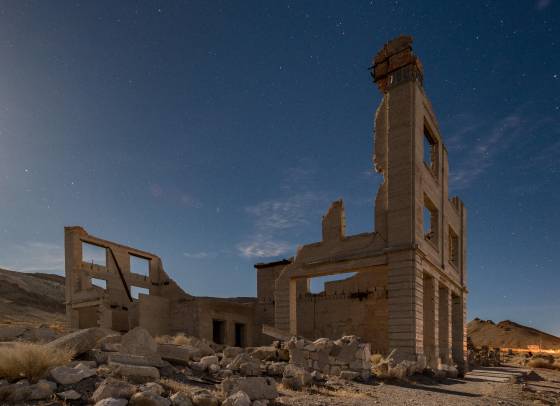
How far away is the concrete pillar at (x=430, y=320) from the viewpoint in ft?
55.4

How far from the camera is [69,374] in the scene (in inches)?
225

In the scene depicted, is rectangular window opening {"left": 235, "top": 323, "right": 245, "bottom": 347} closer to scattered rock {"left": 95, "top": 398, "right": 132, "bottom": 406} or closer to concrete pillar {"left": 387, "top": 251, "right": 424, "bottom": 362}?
concrete pillar {"left": 387, "top": 251, "right": 424, "bottom": 362}

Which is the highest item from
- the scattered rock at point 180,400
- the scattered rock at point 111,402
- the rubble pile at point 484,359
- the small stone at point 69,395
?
the scattered rock at point 111,402

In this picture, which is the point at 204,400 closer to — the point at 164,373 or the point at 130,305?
the point at 164,373

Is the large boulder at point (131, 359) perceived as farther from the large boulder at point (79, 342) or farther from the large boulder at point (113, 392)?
the large boulder at point (113, 392)

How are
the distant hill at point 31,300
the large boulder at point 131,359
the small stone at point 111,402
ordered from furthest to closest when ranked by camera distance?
1. the distant hill at point 31,300
2. the large boulder at point 131,359
3. the small stone at point 111,402

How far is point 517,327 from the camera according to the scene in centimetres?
6256

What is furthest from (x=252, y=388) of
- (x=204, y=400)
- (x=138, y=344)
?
(x=138, y=344)

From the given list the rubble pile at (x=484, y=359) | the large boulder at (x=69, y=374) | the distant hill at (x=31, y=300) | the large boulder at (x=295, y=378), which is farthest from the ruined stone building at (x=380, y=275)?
the distant hill at (x=31, y=300)

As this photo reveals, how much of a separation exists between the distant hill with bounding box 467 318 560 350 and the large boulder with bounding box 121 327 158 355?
6032cm

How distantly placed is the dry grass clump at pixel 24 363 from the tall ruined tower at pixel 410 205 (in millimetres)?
11668

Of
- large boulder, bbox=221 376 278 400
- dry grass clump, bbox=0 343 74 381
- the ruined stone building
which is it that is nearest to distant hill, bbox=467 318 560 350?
the ruined stone building

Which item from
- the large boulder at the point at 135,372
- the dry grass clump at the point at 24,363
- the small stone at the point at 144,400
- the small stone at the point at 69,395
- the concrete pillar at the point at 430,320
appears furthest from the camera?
the concrete pillar at the point at 430,320

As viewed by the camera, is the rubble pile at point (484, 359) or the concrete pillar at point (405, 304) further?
the rubble pile at point (484, 359)
